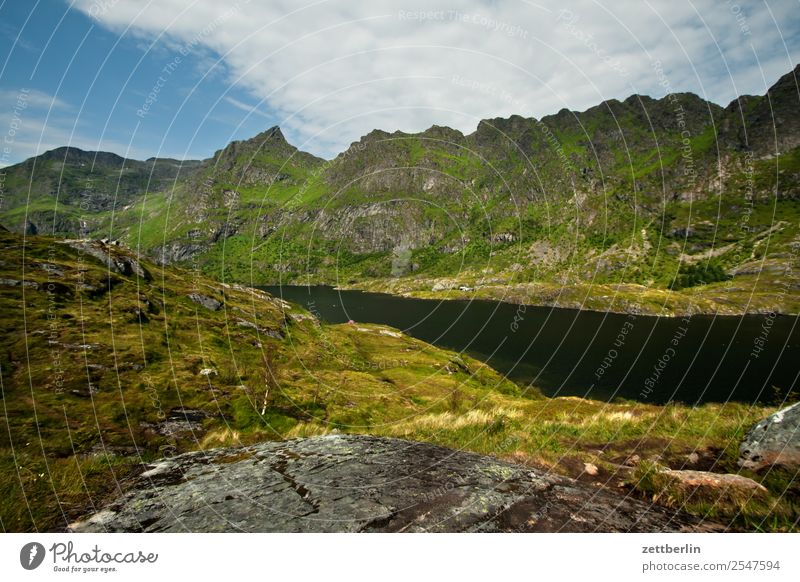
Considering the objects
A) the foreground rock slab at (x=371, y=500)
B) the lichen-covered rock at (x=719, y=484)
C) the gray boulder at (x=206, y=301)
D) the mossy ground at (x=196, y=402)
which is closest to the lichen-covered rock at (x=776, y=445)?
the mossy ground at (x=196, y=402)

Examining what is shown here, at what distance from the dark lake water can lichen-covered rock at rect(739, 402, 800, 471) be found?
59.6 metres

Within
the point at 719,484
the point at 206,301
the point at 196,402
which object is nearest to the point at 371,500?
the point at 719,484

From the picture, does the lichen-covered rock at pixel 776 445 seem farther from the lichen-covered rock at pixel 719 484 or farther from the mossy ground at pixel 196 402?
the lichen-covered rock at pixel 719 484

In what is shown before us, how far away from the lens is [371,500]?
7523mm

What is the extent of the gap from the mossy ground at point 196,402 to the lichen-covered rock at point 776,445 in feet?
2.43

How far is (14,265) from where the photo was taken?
1348 inches

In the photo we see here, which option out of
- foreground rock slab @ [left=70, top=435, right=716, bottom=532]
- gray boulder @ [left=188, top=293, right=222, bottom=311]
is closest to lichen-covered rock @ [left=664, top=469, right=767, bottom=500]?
foreground rock slab @ [left=70, top=435, right=716, bottom=532]

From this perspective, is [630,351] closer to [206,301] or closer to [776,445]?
[206,301]

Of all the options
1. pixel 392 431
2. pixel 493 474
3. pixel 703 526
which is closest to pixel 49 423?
pixel 392 431

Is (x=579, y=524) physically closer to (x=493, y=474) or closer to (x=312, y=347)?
(x=493, y=474)

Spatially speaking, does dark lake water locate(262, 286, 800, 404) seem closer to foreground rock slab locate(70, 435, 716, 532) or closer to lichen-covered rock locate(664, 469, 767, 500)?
lichen-covered rock locate(664, 469, 767, 500)

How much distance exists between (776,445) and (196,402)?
1154 inches

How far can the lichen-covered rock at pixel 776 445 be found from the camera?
8.44 m

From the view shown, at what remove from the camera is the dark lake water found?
8512 cm
